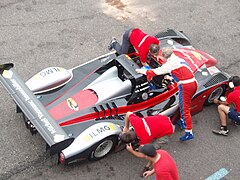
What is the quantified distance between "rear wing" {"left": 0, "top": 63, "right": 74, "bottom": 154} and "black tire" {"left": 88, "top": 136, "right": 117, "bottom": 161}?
0.61 m

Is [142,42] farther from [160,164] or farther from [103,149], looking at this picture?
[160,164]

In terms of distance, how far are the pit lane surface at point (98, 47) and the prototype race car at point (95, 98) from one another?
402 millimetres

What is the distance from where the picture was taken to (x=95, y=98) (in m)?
6.96

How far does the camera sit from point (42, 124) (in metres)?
6.02

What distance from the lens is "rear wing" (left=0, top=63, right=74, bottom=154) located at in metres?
5.84

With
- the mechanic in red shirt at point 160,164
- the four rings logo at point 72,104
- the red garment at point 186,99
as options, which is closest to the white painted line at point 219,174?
the red garment at point 186,99

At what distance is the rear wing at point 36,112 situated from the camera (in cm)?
584

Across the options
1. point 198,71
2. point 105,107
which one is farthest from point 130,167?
point 198,71

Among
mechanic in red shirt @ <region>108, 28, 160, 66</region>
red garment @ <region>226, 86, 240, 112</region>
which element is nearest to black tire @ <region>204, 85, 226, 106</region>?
red garment @ <region>226, 86, 240, 112</region>

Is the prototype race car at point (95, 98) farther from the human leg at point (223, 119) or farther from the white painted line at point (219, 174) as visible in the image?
the white painted line at point (219, 174)

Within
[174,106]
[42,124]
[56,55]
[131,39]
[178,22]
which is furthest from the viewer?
[178,22]

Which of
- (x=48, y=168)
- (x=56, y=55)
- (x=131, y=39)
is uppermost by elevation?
(x=131, y=39)

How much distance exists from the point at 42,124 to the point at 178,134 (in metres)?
2.59

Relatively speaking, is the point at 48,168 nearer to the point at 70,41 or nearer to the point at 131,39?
the point at 131,39
